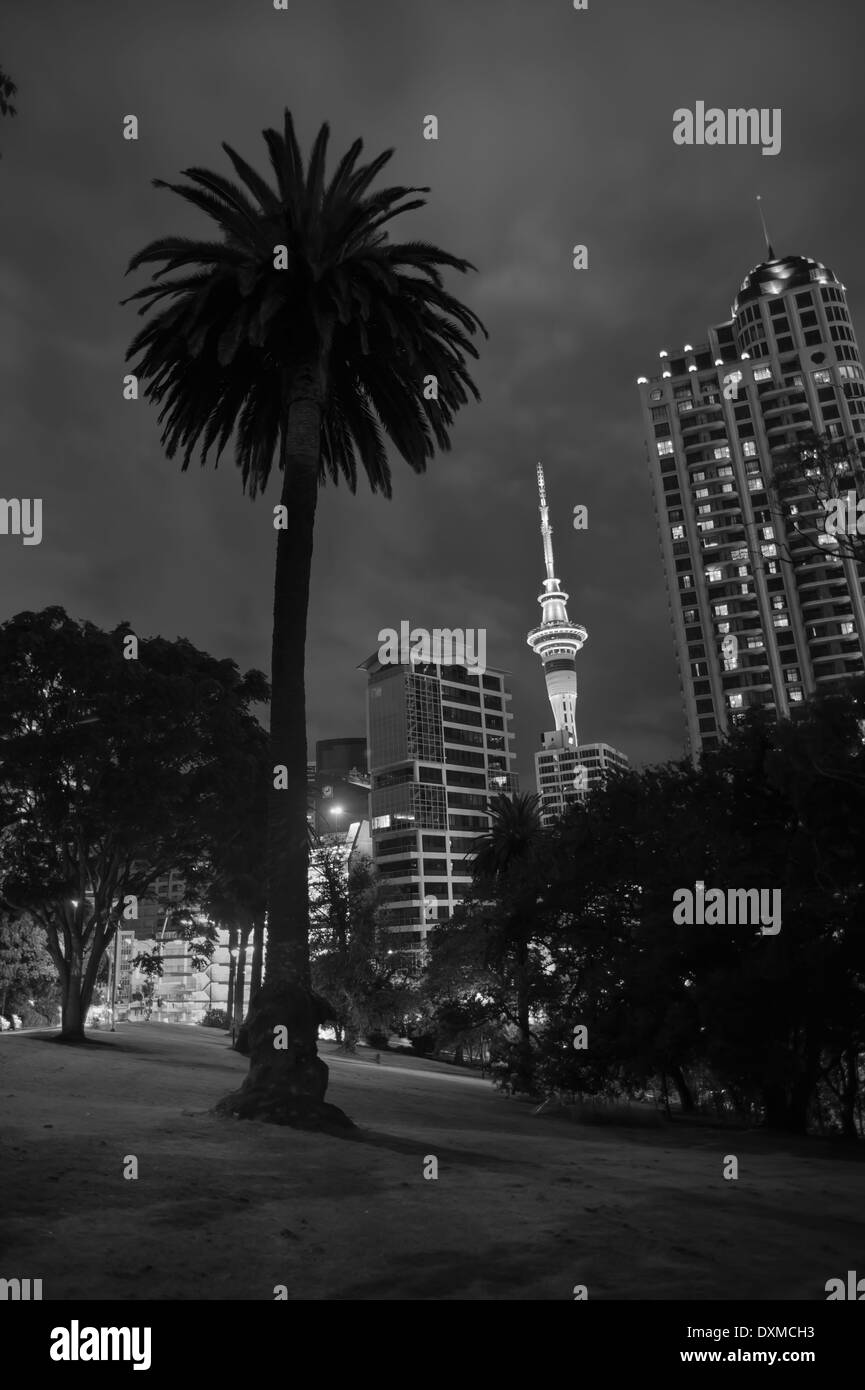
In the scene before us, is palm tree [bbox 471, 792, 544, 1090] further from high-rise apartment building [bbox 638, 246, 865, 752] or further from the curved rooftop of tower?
the curved rooftop of tower

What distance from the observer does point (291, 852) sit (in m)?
17.8

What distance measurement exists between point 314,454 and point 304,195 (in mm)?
5166

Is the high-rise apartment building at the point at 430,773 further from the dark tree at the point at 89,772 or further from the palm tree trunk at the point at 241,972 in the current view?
the dark tree at the point at 89,772

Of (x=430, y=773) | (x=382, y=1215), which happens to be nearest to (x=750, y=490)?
(x=430, y=773)

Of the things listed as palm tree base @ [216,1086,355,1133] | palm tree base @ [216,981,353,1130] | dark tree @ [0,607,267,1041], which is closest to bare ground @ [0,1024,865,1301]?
palm tree base @ [216,1086,355,1133]

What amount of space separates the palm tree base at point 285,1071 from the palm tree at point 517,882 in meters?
22.5

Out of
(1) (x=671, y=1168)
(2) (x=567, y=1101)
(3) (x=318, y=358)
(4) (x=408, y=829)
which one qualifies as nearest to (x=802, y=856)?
(1) (x=671, y=1168)

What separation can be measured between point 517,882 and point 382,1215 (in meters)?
31.9

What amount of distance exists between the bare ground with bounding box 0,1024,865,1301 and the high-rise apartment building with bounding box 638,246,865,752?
147220 mm

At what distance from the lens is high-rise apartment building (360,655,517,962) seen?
17412 cm

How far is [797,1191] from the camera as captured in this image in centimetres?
1365

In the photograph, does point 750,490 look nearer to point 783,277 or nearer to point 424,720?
point 783,277

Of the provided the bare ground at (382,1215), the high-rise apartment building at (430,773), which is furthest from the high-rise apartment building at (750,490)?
the bare ground at (382,1215)

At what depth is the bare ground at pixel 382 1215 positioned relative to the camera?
24.7 feet
